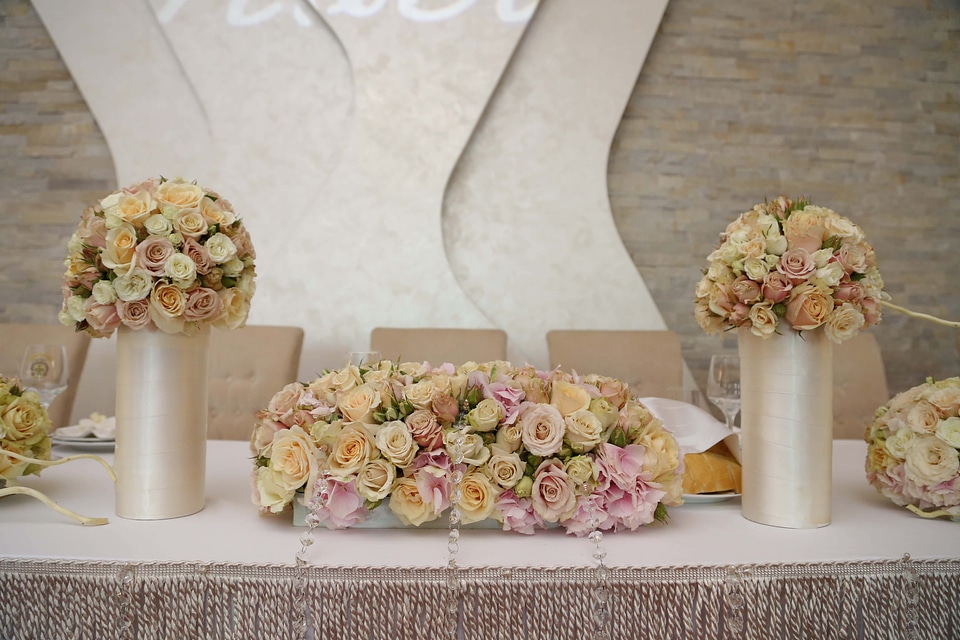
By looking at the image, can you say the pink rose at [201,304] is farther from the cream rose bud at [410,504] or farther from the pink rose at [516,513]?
the pink rose at [516,513]

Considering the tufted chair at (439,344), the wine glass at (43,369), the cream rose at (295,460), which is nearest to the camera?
the cream rose at (295,460)

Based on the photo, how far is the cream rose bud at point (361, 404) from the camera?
0.85 m

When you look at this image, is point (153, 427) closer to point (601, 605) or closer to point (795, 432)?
point (601, 605)

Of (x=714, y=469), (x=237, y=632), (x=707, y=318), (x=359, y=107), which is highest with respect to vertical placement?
(x=359, y=107)

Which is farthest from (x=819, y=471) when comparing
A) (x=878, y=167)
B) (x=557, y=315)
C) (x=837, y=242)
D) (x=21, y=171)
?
(x=21, y=171)

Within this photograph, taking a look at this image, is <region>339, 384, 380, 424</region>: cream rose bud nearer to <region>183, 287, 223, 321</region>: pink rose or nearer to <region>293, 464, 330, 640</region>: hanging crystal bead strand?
<region>293, 464, 330, 640</region>: hanging crystal bead strand

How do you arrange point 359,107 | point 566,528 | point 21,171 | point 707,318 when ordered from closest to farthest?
1. point 566,528
2. point 707,318
3. point 359,107
4. point 21,171

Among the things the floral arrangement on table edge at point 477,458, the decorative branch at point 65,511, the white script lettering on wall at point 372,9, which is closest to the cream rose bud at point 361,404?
the floral arrangement on table edge at point 477,458

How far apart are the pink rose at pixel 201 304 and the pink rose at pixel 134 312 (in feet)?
0.15

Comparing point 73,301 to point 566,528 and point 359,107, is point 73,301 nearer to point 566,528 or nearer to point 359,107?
point 566,528

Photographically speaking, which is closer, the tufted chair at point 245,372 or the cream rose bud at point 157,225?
the cream rose bud at point 157,225

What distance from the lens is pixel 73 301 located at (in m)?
0.91

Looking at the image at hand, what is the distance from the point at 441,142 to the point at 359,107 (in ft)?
1.16

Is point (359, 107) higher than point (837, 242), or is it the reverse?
point (359, 107)
